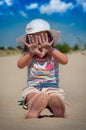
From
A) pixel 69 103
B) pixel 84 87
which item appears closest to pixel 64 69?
pixel 84 87

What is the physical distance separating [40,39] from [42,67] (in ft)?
0.23

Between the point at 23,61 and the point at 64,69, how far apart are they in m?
0.73

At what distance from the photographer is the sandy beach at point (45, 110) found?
3.62ft

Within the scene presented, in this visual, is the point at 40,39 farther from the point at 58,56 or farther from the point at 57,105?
the point at 57,105

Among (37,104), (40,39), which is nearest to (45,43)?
(40,39)

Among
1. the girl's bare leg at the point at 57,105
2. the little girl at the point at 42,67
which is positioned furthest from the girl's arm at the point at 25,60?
the girl's bare leg at the point at 57,105

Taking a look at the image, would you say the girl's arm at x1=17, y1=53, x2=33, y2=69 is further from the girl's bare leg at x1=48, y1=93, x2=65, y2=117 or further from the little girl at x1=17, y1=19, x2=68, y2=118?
the girl's bare leg at x1=48, y1=93, x2=65, y2=117

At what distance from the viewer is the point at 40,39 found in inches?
48.8

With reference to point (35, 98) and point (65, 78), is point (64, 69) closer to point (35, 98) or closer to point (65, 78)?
point (65, 78)

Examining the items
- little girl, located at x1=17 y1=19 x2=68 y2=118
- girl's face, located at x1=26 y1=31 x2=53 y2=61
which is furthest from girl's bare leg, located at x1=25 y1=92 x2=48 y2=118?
girl's face, located at x1=26 y1=31 x2=53 y2=61

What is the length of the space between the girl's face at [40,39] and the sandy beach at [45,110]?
0.13 metres

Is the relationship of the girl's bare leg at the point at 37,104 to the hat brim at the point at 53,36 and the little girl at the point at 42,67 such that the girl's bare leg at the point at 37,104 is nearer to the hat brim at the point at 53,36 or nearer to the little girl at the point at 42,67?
the little girl at the point at 42,67

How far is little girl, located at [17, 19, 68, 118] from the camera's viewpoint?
120 centimetres

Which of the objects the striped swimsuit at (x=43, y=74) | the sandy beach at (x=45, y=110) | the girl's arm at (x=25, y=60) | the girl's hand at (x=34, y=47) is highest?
the girl's hand at (x=34, y=47)
